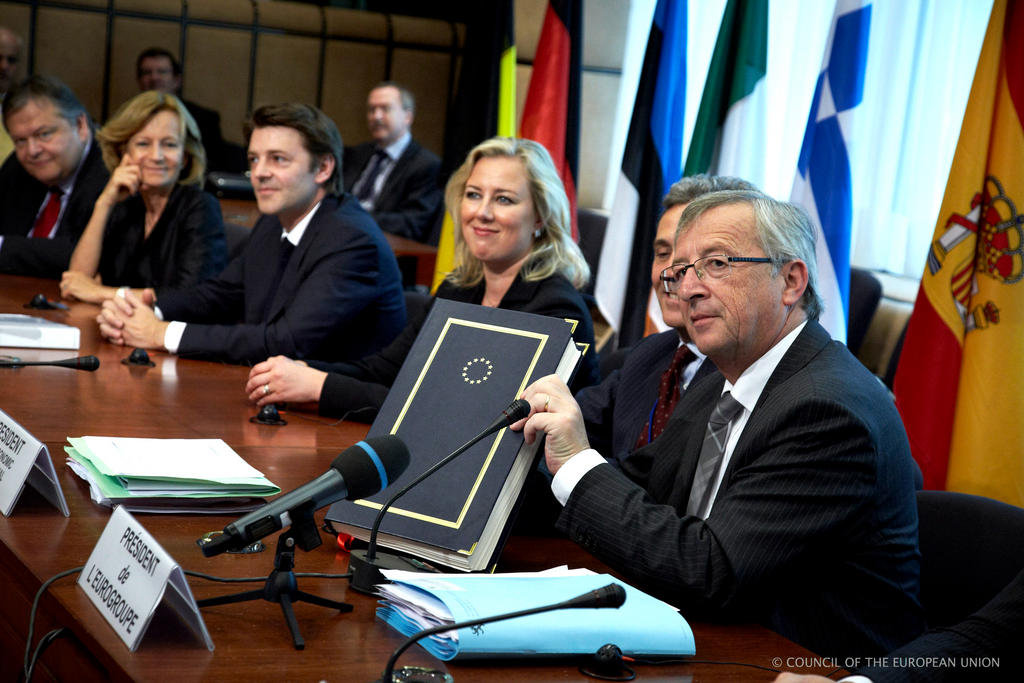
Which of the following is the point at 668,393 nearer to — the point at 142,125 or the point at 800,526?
the point at 800,526

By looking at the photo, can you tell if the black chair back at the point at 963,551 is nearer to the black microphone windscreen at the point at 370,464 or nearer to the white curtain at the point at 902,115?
the black microphone windscreen at the point at 370,464

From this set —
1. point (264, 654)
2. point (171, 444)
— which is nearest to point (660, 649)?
point (264, 654)

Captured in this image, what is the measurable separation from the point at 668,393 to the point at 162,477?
1230 millimetres

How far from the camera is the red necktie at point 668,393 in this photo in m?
2.44

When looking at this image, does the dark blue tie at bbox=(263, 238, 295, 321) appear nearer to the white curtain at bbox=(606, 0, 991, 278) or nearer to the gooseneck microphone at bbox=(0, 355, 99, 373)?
the gooseneck microphone at bbox=(0, 355, 99, 373)

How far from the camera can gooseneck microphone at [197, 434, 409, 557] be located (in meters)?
1.15

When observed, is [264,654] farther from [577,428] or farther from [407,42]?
[407,42]

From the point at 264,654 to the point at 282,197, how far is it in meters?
2.28

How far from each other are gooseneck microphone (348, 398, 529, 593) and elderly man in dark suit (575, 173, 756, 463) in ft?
2.93

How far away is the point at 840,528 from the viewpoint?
1.54 meters

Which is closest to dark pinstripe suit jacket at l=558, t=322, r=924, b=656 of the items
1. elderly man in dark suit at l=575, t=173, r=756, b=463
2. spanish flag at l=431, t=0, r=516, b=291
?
elderly man in dark suit at l=575, t=173, r=756, b=463

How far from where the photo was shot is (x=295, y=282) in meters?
3.23

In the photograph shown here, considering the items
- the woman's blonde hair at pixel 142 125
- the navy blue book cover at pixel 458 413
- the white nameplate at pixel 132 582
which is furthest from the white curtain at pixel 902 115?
the white nameplate at pixel 132 582

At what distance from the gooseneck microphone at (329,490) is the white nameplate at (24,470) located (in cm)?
49
